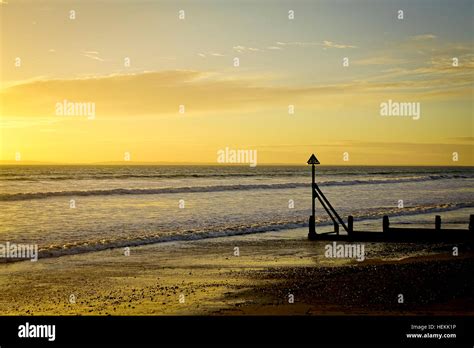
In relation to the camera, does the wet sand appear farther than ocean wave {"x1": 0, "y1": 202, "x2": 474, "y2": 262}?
No

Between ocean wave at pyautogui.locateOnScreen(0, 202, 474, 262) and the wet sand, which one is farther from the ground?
ocean wave at pyautogui.locateOnScreen(0, 202, 474, 262)

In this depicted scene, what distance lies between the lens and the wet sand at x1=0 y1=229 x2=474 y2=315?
14219 millimetres

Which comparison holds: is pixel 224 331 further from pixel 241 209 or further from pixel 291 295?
pixel 241 209

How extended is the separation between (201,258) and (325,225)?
13.8 metres

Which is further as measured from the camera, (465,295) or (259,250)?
(259,250)

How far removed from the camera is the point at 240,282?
1728cm

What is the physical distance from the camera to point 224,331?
1177 cm

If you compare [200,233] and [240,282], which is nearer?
[240,282]

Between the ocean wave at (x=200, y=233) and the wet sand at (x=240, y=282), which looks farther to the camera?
the ocean wave at (x=200, y=233)

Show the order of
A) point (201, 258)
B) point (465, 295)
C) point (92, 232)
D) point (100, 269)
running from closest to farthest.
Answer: point (465, 295) < point (100, 269) < point (201, 258) < point (92, 232)

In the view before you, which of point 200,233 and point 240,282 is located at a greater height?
point 200,233

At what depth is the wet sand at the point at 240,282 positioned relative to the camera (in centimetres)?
1422

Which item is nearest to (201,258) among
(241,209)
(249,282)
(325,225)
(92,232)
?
(249,282)

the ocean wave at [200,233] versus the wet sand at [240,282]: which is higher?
the ocean wave at [200,233]
